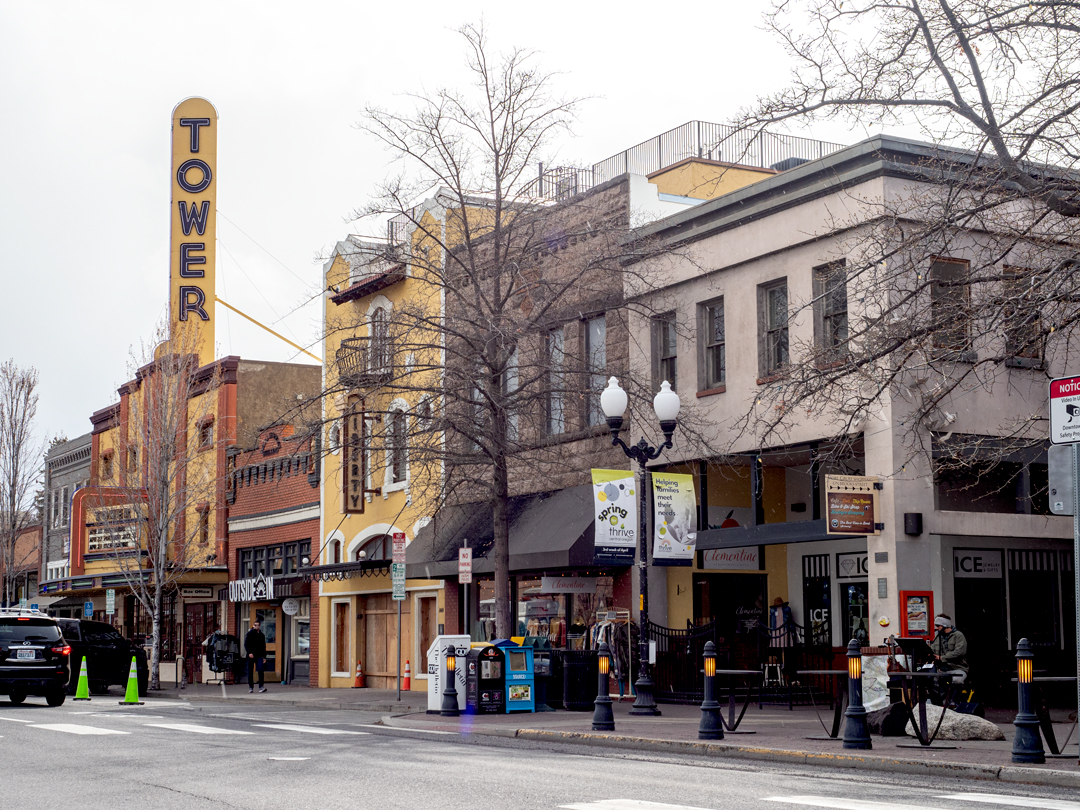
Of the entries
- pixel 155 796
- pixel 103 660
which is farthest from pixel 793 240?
pixel 103 660

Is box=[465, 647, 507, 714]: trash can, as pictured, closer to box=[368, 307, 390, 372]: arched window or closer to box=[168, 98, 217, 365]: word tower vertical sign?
box=[368, 307, 390, 372]: arched window

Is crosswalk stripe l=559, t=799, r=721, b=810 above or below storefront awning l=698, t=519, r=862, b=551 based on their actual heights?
below

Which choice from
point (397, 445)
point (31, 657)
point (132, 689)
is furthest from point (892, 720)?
point (132, 689)

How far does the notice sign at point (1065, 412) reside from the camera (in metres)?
12.5

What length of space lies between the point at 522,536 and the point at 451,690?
6.24 meters

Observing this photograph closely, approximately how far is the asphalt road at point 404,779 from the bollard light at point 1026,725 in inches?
33.7

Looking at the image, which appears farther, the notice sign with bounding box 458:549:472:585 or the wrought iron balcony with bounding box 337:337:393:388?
the wrought iron balcony with bounding box 337:337:393:388

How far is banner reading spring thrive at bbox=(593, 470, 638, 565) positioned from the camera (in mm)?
21031

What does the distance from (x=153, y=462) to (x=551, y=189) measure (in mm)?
16186

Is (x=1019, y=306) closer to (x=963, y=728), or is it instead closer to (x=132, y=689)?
(x=963, y=728)

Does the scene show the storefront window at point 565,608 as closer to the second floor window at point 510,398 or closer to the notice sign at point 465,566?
the notice sign at point 465,566

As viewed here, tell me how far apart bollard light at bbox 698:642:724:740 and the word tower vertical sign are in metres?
33.3

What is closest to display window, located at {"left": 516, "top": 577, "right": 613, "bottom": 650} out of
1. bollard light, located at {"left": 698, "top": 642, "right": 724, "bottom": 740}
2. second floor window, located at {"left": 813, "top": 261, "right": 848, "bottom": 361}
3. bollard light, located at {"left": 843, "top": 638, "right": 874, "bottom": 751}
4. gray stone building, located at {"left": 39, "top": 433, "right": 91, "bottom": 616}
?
second floor window, located at {"left": 813, "top": 261, "right": 848, "bottom": 361}

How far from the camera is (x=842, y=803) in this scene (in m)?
9.44
